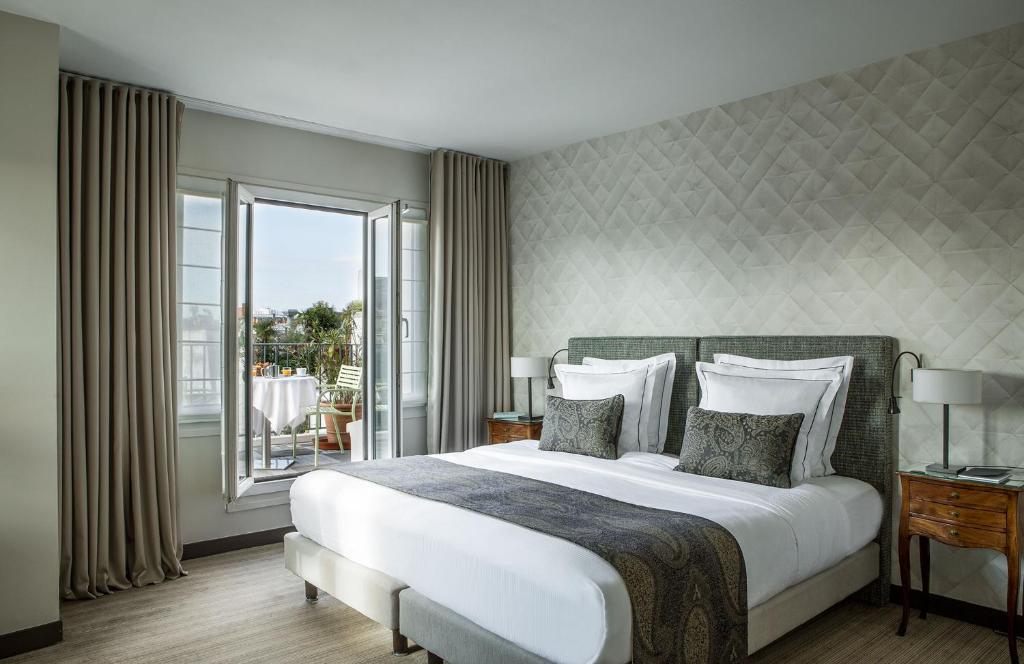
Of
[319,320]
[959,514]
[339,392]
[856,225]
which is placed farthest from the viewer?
[319,320]

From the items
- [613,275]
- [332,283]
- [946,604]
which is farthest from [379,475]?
[332,283]

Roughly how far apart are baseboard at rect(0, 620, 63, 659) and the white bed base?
3.28 ft

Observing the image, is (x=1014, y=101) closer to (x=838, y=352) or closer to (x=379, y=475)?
(x=838, y=352)

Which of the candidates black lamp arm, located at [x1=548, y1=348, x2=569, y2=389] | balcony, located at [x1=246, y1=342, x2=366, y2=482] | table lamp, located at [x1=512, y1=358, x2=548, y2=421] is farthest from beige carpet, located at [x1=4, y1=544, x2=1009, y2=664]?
black lamp arm, located at [x1=548, y1=348, x2=569, y2=389]

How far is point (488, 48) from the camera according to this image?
337 cm

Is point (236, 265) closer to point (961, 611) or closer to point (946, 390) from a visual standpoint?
point (946, 390)

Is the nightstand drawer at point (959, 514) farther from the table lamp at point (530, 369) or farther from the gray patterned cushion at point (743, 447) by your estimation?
the table lamp at point (530, 369)

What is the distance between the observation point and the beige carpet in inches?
112

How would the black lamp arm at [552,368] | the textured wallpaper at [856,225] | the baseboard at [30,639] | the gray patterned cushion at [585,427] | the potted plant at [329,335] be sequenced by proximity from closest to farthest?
1. the baseboard at [30,639]
2. the textured wallpaper at [856,225]
3. the gray patterned cushion at [585,427]
4. the black lamp arm at [552,368]
5. the potted plant at [329,335]

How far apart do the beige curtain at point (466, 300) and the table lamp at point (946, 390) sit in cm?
315

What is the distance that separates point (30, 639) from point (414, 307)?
3115 millimetres

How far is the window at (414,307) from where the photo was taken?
17.4 ft

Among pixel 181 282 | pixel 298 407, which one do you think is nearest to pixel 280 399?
pixel 298 407

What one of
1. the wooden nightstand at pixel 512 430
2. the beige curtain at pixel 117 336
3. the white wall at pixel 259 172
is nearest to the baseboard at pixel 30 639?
the beige curtain at pixel 117 336
